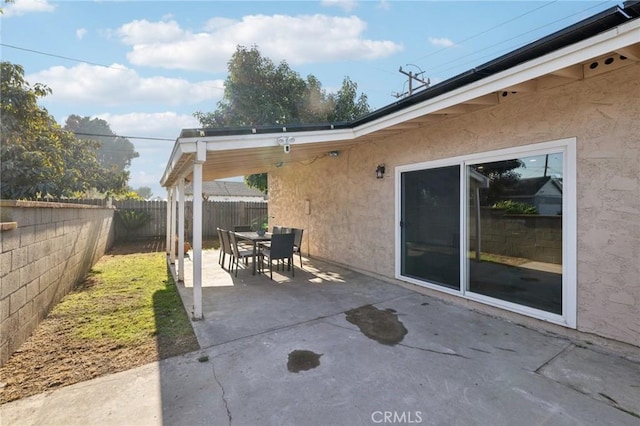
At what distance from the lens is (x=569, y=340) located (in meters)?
3.42

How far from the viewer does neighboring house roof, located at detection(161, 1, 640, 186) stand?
250 cm

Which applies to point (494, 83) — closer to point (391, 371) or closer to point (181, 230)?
point (391, 371)

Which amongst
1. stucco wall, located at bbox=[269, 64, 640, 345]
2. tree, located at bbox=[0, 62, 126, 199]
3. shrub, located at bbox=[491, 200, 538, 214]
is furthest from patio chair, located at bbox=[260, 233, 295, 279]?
tree, located at bbox=[0, 62, 126, 199]

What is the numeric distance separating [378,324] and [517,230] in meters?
2.28

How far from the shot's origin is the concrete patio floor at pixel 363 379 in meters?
2.20

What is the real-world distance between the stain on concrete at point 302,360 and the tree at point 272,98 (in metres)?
11.0

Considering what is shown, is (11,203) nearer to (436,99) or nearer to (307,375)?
(307,375)

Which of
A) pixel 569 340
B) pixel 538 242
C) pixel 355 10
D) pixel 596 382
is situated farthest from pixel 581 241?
pixel 355 10

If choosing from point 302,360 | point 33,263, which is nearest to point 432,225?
point 302,360

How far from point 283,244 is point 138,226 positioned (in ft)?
31.9

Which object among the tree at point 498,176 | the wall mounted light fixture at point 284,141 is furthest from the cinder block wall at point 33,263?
the tree at point 498,176

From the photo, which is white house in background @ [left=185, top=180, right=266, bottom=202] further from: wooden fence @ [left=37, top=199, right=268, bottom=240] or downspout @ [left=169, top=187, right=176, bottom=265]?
downspout @ [left=169, top=187, right=176, bottom=265]

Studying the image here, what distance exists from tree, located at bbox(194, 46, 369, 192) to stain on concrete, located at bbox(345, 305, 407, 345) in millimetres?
10156

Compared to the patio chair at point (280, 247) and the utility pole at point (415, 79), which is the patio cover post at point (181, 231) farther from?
the utility pole at point (415, 79)
